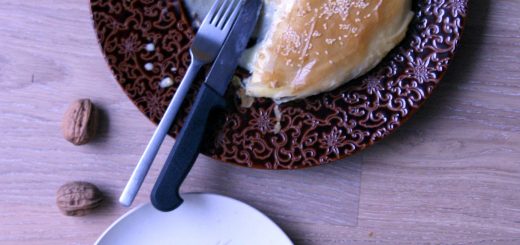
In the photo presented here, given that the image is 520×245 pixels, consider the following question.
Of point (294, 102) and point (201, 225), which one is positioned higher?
point (294, 102)

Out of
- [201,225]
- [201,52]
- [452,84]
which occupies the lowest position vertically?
[201,225]

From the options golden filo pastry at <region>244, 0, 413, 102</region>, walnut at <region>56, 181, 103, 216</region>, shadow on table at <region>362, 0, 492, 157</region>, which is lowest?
walnut at <region>56, 181, 103, 216</region>

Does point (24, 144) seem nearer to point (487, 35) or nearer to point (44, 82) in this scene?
point (44, 82)

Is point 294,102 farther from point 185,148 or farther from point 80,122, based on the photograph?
point 80,122

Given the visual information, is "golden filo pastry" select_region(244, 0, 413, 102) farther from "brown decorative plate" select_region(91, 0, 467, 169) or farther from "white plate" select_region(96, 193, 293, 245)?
"white plate" select_region(96, 193, 293, 245)

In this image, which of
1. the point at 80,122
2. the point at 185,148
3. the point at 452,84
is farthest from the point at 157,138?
the point at 452,84

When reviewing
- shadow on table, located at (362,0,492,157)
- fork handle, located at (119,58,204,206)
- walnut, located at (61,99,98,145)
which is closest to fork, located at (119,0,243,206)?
fork handle, located at (119,58,204,206)
